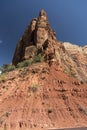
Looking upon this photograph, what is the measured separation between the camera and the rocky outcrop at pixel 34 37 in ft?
207

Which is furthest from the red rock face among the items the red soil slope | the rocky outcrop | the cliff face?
the rocky outcrop

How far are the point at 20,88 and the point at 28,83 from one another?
1.97m

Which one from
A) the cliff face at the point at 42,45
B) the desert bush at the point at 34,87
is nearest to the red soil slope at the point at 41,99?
the desert bush at the point at 34,87

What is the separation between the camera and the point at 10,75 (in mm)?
53250

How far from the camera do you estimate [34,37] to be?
67062 mm

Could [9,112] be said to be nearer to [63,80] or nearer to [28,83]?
[28,83]

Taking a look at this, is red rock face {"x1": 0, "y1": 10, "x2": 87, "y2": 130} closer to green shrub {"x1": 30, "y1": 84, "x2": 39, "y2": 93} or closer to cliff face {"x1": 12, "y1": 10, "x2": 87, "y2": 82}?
green shrub {"x1": 30, "y1": 84, "x2": 39, "y2": 93}

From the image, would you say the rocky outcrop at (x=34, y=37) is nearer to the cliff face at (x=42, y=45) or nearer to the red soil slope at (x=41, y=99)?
the cliff face at (x=42, y=45)

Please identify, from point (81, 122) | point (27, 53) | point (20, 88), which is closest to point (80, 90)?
point (81, 122)

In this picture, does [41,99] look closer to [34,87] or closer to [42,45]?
[34,87]

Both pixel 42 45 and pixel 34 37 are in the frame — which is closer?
pixel 42 45

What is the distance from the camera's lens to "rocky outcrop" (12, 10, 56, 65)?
207ft

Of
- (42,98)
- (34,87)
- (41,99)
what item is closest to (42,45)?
(34,87)

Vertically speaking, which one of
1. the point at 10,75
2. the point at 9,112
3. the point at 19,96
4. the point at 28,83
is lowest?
the point at 9,112
